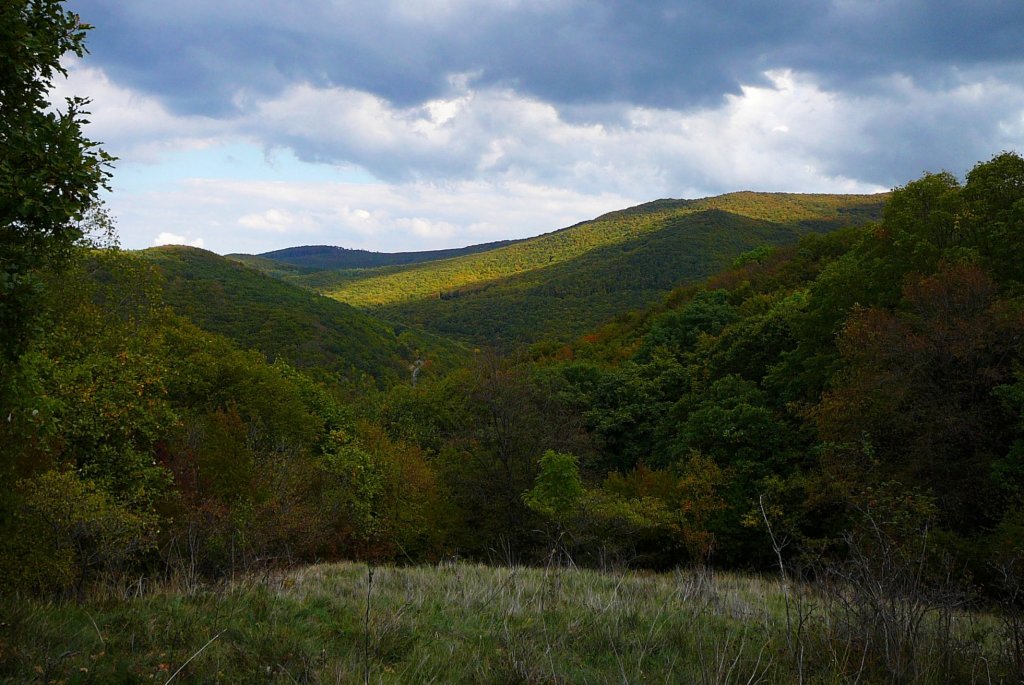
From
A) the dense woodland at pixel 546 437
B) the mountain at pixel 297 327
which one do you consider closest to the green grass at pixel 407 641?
the dense woodland at pixel 546 437

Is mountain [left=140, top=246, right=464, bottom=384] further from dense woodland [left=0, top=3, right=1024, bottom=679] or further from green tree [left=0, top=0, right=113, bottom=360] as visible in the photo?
green tree [left=0, top=0, right=113, bottom=360]

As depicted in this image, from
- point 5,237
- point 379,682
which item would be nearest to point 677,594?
point 379,682

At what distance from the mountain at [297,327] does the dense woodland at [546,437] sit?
42256mm

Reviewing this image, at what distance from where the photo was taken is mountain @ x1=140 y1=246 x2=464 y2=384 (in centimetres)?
8131

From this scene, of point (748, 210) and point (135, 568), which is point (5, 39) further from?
point (748, 210)

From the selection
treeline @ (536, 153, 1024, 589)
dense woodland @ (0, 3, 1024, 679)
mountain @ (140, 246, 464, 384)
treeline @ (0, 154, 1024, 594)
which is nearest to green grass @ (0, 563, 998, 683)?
dense woodland @ (0, 3, 1024, 679)

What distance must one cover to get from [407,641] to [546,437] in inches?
908

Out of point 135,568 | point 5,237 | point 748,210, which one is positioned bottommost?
point 135,568

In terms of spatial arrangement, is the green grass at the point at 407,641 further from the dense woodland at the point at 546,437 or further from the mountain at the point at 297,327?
the mountain at the point at 297,327

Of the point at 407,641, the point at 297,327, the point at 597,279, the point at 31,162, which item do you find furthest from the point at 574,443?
the point at 597,279

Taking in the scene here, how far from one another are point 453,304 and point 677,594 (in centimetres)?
15632

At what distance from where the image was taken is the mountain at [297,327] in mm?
81312

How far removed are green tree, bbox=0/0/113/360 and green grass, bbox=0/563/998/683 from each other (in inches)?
104

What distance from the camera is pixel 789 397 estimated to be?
98.6 ft
